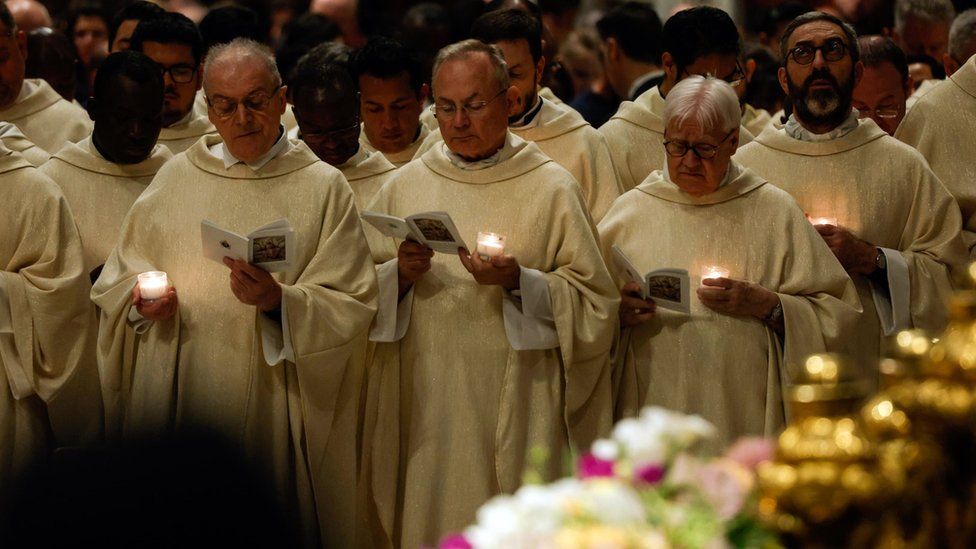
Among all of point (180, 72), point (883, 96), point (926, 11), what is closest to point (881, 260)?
point (883, 96)

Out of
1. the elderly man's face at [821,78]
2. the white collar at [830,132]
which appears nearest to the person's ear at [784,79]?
the elderly man's face at [821,78]

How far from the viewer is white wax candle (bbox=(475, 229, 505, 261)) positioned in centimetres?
637

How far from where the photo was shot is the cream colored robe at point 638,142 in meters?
8.13

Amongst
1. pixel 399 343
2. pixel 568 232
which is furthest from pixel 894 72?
pixel 399 343

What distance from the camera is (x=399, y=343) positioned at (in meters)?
6.93

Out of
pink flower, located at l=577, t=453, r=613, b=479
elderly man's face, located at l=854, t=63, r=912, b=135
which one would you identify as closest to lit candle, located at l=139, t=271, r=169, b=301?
elderly man's face, located at l=854, t=63, r=912, b=135

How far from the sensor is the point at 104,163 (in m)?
7.79

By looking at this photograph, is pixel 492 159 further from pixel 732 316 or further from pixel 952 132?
pixel 952 132

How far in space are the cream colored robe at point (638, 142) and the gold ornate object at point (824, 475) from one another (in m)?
5.01

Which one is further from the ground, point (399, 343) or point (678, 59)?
point (678, 59)

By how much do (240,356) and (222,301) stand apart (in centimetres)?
23

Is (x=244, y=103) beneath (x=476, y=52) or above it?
beneath

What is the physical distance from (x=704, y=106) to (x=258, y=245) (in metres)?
1.78

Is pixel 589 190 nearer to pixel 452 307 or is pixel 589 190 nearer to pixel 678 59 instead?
pixel 678 59
